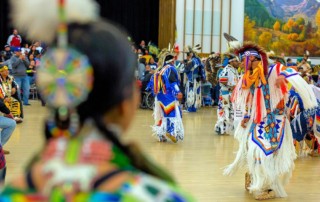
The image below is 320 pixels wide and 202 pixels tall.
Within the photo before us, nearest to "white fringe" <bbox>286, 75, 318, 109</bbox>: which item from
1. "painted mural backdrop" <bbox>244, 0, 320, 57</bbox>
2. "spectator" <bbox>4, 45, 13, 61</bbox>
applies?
"spectator" <bbox>4, 45, 13, 61</bbox>

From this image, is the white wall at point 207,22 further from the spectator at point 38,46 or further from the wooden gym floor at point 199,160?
the wooden gym floor at point 199,160

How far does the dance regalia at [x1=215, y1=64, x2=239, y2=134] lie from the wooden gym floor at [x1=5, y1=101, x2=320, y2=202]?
8.4 inches

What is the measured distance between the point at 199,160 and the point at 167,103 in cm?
140

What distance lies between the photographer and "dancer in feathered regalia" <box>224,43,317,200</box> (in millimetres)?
4805

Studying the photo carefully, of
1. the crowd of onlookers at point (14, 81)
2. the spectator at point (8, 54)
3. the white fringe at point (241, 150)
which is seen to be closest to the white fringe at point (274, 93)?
the white fringe at point (241, 150)

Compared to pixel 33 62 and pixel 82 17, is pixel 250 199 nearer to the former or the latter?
pixel 82 17

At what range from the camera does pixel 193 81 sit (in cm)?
1272

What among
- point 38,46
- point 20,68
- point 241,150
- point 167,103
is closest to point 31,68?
point 38,46

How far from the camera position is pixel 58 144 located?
1.06m

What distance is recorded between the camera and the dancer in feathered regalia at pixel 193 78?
12.6m

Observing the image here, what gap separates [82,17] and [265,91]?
384cm

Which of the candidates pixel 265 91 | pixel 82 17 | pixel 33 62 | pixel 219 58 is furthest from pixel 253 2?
pixel 82 17

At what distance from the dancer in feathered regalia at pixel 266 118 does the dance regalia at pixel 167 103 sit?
3005mm

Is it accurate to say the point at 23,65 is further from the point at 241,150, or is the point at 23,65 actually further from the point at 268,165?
the point at 268,165
